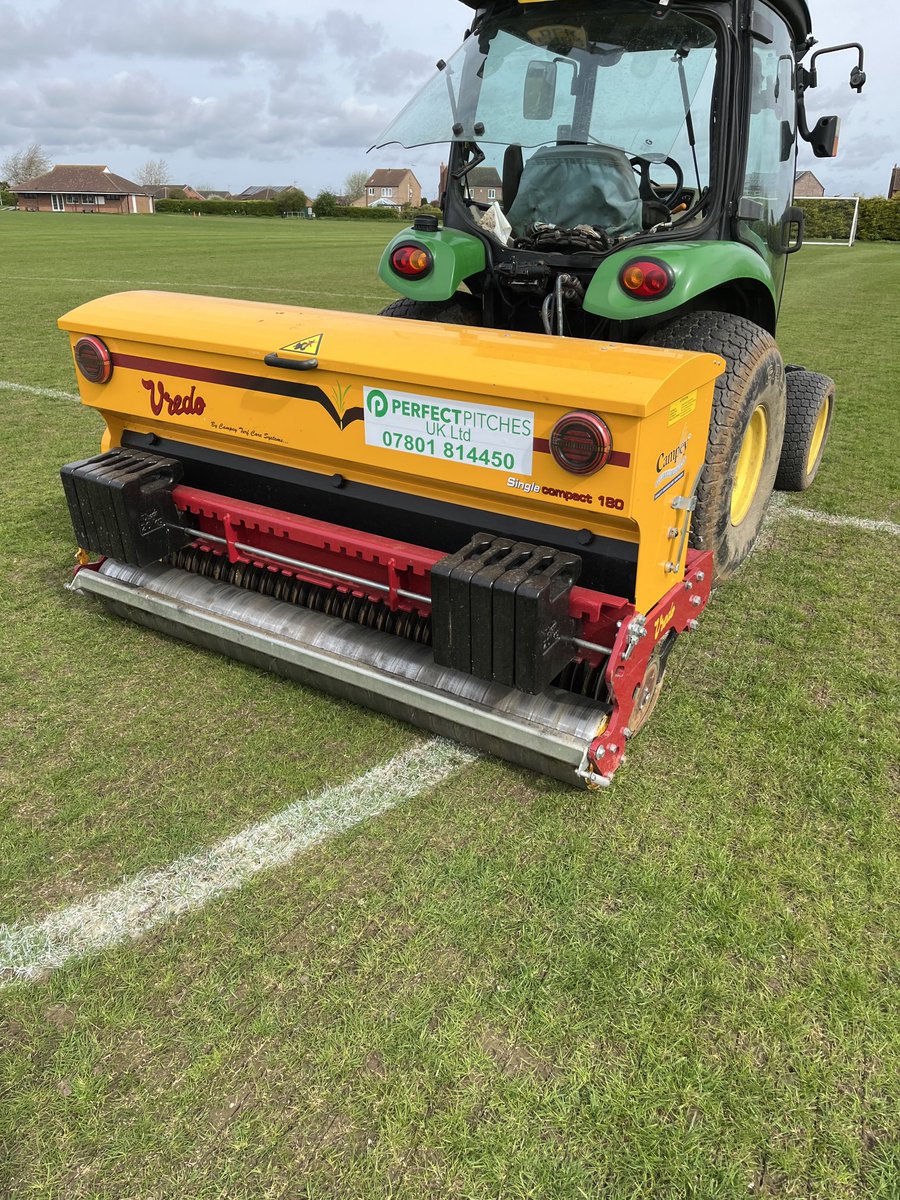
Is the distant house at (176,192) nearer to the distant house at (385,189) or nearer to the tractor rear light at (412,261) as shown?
the distant house at (385,189)

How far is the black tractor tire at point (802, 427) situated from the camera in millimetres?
4836

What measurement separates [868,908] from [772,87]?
3568mm

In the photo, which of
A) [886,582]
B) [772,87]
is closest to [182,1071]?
[886,582]

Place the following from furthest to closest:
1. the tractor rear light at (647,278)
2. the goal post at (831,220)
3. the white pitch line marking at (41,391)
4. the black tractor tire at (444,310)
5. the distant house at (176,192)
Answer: the distant house at (176,192) → the goal post at (831,220) → the white pitch line marking at (41,391) → the black tractor tire at (444,310) → the tractor rear light at (647,278)

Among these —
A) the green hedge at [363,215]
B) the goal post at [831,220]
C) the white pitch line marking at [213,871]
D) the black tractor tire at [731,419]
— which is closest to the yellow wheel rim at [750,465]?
the black tractor tire at [731,419]

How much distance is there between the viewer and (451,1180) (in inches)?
63.3

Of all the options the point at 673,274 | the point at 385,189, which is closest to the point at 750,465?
the point at 673,274

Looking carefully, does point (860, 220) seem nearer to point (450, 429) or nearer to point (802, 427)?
point (802, 427)

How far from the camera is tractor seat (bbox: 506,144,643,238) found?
3590 mm

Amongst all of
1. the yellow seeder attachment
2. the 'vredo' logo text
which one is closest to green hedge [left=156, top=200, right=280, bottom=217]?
the 'vredo' logo text

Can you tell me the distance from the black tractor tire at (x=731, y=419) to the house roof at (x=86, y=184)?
315 feet

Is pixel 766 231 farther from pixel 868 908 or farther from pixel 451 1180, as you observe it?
pixel 451 1180

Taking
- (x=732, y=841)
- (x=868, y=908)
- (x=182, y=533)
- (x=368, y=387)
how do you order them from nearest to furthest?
(x=868, y=908)
(x=732, y=841)
(x=368, y=387)
(x=182, y=533)

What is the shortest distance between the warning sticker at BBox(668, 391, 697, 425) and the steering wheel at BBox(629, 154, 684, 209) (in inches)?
60.4
